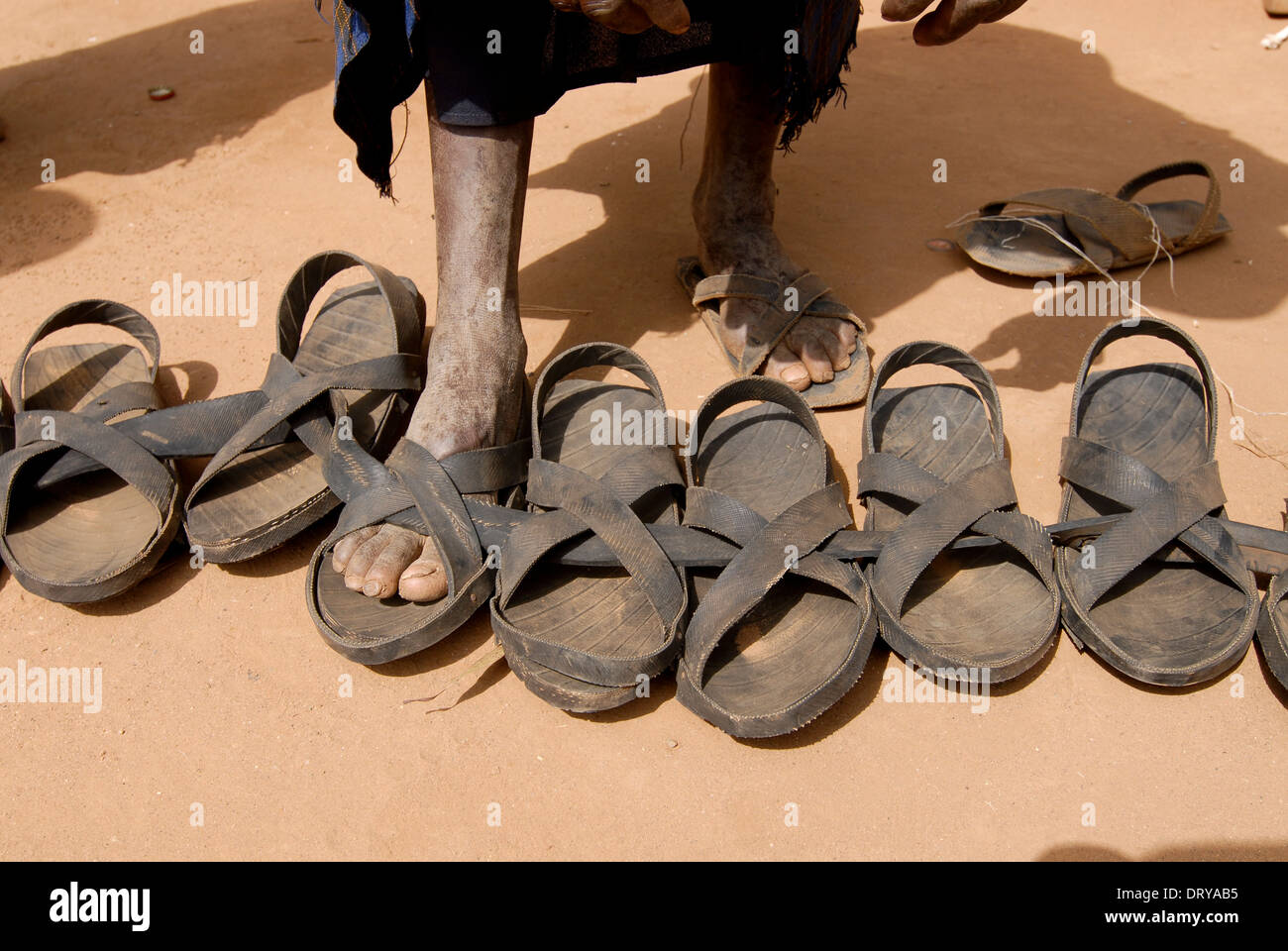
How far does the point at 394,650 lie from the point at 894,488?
949mm

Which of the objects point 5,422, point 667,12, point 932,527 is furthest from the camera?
point 5,422

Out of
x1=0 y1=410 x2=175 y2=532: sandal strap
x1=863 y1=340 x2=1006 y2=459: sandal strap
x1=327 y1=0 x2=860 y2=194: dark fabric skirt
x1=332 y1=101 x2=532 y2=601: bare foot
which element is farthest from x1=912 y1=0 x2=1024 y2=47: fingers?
x1=0 y1=410 x2=175 y2=532: sandal strap

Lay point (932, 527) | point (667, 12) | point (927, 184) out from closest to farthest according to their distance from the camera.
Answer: point (667, 12) → point (932, 527) → point (927, 184)

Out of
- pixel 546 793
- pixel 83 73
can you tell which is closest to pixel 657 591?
pixel 546 793

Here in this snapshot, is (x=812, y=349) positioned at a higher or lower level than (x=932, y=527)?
higher

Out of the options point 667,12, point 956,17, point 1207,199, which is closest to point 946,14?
point 956,17

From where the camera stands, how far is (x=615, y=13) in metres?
1.58

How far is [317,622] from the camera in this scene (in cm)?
166

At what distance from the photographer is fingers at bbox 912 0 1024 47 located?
1.71 metres

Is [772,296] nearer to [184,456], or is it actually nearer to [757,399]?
[757,399]

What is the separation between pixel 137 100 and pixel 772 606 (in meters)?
3.50

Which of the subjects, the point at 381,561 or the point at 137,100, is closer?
the point at 381,561

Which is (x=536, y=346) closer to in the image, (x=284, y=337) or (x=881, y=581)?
(x=284, y=337)

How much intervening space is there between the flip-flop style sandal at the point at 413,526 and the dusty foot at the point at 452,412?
0.10 feet
